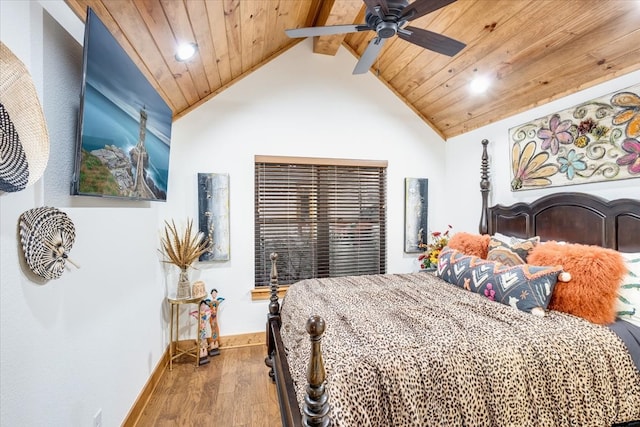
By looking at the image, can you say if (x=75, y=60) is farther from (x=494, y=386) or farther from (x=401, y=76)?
(x=401, y=76)

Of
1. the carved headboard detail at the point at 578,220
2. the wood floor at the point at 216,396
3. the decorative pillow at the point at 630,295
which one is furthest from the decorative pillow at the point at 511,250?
the wood floor at the point at 216,396

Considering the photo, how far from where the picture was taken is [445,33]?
2521mm

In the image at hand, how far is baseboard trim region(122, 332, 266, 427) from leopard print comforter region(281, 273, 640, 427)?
131cm

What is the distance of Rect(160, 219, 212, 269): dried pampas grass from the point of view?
8.87 ft

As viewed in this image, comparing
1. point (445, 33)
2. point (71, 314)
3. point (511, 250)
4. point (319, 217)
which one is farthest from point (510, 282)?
point (71, 314)

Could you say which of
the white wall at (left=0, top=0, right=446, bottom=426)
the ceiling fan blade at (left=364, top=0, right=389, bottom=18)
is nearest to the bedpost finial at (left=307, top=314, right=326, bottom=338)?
the white wall at (left=0, top=0, right=446, bottom=426)

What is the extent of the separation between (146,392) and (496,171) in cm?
382

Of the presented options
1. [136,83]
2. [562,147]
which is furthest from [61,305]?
[562,147]

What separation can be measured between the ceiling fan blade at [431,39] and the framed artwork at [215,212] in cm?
214

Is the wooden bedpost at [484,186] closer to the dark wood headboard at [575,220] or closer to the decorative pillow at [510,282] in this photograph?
the dark wood headboard at [575,220]

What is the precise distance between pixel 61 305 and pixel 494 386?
6.31ft

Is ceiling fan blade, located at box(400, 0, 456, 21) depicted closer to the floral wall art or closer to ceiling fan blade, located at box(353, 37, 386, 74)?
ceiling fan blade, located at box(353, 37, 386, 74)

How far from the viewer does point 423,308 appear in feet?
5.84

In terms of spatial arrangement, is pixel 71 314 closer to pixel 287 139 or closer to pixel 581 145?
pixel 287 139
